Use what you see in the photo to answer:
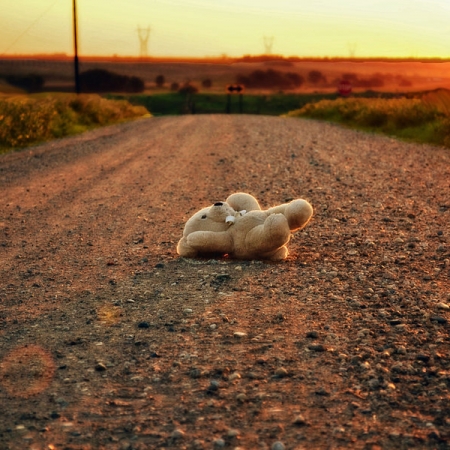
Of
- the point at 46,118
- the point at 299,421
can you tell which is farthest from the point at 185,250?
the point at 46,118

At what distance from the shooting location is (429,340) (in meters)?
4.18

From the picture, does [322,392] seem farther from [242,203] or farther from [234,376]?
[242,203]

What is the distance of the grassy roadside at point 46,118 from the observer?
58.4ft

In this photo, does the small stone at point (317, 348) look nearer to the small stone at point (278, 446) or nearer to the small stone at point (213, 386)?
the small stone at point (213, 386)

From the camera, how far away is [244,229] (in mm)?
5762

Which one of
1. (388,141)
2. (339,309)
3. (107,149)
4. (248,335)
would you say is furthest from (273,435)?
(388,141)

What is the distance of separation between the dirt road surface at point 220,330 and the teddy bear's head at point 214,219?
0.91 ft

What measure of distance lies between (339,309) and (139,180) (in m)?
7.06

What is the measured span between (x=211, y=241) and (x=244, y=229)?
0.28 metres

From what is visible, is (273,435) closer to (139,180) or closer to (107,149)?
(139,180)

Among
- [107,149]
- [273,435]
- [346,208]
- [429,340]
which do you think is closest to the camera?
[273,435]

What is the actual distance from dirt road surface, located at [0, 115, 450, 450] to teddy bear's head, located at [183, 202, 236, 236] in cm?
28

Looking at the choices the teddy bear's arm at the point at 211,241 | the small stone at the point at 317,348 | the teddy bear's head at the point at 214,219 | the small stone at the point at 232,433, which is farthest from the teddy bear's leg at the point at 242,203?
the small stone at the point at 232,433

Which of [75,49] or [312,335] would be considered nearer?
[312,335]
